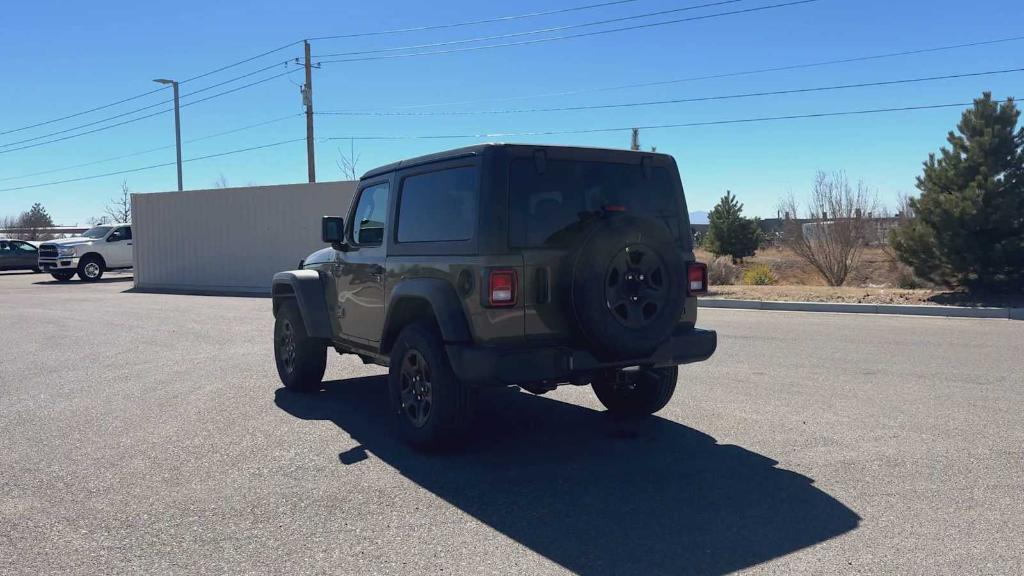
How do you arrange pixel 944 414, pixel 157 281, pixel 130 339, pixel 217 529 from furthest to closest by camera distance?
pixel 157 281, pixel 130 339, pixel 944 414, pixel 217 529

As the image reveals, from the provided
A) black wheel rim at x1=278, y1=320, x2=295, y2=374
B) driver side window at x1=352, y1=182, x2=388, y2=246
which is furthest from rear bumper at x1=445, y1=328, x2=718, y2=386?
black wheel rim at x1=278, y1=320, x2=295, y2=374

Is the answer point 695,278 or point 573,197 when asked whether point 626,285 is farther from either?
point 695,278

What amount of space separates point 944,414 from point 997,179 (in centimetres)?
1090

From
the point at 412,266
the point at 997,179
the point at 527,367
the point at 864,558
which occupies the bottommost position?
the point at 864,558

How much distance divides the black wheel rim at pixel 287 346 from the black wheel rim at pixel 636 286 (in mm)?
3821

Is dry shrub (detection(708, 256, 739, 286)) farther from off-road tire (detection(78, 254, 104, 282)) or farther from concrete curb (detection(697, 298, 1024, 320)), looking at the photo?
off-road tire (detection(78, 254, 104, 282))

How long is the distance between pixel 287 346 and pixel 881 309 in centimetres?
1117

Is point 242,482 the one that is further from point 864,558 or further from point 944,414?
point 944,414

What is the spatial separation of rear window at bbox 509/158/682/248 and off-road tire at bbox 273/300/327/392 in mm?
3177

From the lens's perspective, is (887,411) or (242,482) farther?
(887,411)

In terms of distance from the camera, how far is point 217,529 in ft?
13.8

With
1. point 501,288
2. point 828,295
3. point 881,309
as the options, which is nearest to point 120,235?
point 828,295

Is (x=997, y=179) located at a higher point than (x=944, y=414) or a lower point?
higher

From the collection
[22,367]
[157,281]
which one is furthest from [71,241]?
[22,367]
